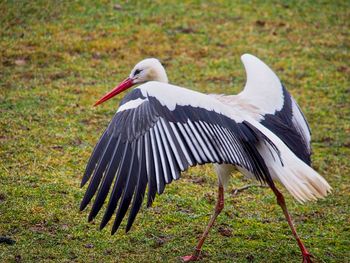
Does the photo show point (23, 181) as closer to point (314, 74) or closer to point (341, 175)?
point (341, 175)

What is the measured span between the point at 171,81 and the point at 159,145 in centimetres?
537

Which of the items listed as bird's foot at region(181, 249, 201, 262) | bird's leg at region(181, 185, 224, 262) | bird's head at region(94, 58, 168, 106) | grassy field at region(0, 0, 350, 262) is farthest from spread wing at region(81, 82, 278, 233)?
bird's head at region(94, 58, 168, 106)

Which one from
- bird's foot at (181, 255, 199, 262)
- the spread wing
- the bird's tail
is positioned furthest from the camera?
bird's foot at (181, 255, 199, 262)

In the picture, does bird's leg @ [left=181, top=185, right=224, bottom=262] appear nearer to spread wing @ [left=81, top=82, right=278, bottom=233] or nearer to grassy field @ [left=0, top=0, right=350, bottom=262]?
grassy field @ [left=0, top=0, right=350, bottom=262]

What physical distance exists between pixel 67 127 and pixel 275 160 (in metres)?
3.70

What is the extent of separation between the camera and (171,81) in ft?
35.4

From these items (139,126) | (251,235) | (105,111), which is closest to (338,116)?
(105,111)

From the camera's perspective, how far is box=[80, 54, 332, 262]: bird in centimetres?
531

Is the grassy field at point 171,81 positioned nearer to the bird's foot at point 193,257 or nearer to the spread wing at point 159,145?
the bird's foot at point 193,257

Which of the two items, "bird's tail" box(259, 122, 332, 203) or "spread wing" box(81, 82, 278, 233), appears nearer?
"spread wing" box(81, 82, 278, 233)

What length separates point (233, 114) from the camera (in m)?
6.05

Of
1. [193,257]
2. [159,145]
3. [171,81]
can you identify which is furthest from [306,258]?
[171,81]

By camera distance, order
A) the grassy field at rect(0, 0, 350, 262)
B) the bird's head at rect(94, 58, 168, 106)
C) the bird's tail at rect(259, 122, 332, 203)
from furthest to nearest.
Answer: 1. the bird's head at rect(94, 58, 168, 106)
2. the grassy field at rect(0, 0, 350, 262)
3. the bird's tail at rect(259, 122, 332, 203)

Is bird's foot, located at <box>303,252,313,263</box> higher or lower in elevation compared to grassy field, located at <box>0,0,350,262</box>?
lower
